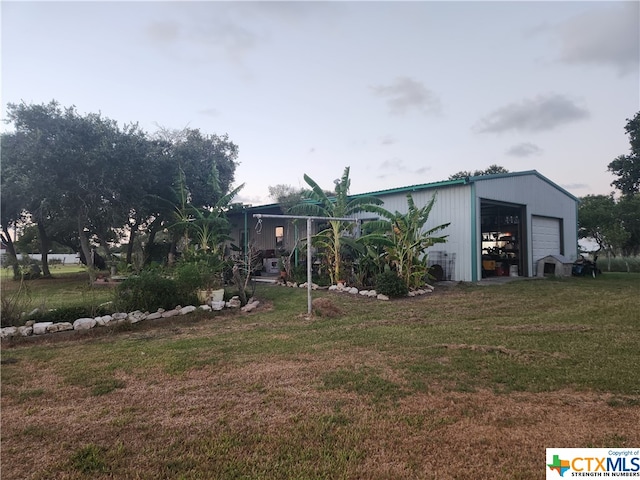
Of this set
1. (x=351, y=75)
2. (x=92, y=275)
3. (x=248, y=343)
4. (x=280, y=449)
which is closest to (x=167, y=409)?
(x=280, y=449)

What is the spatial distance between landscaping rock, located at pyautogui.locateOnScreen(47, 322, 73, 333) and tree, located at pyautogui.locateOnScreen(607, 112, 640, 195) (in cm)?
2746

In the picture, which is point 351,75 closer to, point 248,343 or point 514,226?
point 248,343

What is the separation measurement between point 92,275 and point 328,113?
859 centimetres

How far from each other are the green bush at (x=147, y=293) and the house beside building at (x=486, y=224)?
11.2 ft

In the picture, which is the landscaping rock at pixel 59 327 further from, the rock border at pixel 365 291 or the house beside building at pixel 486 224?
the rock border at pixel 365 291

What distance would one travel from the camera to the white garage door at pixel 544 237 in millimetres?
16625

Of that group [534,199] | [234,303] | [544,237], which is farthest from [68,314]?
[544,237]

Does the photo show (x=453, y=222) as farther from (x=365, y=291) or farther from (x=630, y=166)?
(x=630, y=166)

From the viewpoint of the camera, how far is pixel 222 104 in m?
11.5

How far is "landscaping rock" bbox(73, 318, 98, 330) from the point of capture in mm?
6480

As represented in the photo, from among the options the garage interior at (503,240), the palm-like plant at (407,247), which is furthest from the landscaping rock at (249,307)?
the garage interior at (503,240)

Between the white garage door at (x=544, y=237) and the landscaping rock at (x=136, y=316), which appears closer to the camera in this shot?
the landscaping rock at (x=136, y=316)

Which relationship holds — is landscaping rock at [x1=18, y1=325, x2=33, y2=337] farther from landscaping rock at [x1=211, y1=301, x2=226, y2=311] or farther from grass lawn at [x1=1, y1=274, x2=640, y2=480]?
landscaping rock at [x1=211, y1=301, x2=226, y2=311]

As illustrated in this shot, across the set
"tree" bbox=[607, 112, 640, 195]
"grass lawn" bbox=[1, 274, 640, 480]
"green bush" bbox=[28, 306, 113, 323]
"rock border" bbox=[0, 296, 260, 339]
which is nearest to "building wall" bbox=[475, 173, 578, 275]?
"tree" bbox=[607, 112, 640, 195]
